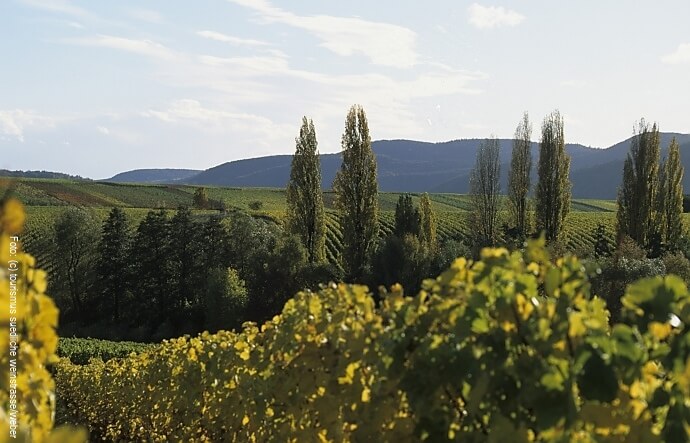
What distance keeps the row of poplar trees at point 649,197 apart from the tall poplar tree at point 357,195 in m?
13.5

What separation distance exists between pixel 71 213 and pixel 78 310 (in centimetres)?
590

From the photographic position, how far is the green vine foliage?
1.79 metres

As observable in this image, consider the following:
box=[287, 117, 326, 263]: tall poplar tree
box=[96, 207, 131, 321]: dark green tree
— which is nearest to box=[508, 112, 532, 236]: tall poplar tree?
box=[287, 117, 326, 263]: tall poplar tree

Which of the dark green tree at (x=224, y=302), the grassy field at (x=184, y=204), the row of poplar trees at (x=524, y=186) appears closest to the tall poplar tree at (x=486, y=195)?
the row of poplar trees at (x=524, y=186)

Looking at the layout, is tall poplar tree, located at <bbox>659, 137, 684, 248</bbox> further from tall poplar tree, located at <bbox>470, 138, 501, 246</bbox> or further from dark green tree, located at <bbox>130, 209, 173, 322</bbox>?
dark green tree, located at <bbox>130, 209, 173, 322</bbox>

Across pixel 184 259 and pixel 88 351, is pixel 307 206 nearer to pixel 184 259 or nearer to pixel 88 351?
pixel 184 259

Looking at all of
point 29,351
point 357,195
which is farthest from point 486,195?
point 29,351

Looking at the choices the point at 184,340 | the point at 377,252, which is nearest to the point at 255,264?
the point at 377,252

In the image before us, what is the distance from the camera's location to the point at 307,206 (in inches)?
1391

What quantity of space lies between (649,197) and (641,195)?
0.49 metres

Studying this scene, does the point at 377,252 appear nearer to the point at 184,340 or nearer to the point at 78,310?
the point at 78,310

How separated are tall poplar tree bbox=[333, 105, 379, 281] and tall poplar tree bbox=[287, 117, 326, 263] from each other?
1.42 metres

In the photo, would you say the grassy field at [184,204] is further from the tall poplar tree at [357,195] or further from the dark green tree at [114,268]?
the tall poplar tree at [357,195]

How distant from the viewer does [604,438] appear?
1828mm
